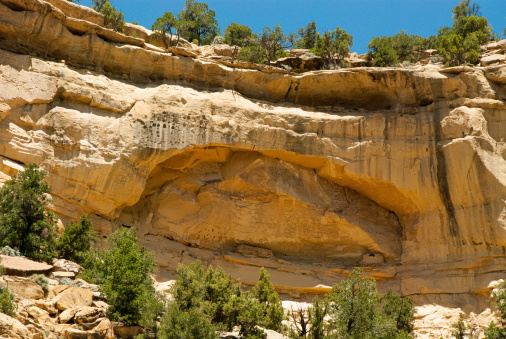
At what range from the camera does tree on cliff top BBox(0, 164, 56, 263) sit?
73.7 feet

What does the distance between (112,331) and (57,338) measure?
1.77 meters

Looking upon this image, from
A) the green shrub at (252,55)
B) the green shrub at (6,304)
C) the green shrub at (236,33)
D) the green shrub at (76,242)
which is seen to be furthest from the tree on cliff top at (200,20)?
the green shrub at (6,304)

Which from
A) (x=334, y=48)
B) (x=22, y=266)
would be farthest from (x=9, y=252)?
(x=334, y=48)

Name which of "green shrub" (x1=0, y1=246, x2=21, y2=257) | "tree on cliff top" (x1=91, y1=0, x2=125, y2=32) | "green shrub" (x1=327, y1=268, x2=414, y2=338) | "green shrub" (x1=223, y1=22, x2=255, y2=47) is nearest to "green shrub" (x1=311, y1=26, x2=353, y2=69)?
"green shrub" (x1=223, y1=22, x2=255, y2=47)

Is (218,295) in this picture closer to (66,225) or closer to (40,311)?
(40,311)

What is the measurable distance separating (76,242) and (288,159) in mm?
11060

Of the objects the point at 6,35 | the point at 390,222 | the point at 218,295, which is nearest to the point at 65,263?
the point at 218,295

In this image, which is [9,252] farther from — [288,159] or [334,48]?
[334,48]

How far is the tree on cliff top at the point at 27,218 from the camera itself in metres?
22.5

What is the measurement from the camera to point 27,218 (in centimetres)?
2316

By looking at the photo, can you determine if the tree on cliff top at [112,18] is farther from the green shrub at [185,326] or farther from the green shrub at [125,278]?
the green shrub at [185,326]

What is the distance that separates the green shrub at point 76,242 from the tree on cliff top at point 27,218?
0.67 m

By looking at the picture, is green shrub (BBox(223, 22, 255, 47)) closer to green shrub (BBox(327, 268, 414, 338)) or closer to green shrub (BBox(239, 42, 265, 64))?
green shrub (BBox(239, 42, 265, 64))

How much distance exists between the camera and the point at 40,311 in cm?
1816
